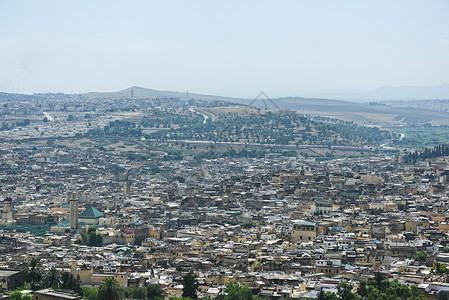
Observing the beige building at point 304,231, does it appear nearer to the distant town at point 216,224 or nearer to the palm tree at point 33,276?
the distant town at point 216,224

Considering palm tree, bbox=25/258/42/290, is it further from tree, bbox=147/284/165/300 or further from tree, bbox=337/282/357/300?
tree, bbox=337/282/357/300

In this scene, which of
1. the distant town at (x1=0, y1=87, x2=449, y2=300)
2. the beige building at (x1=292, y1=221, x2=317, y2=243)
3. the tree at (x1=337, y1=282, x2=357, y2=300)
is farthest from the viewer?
the beige building at (x1=292, y1=221, x2=317, y2=243)

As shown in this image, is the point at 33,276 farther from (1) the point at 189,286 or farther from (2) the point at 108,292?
(2) the point at 108,292

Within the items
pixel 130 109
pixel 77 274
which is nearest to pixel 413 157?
pixel 77 274

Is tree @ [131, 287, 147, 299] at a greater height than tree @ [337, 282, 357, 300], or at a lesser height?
lesser

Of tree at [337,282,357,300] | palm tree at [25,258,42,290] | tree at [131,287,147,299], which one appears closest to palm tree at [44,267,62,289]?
palm tree at [25,258,42,290]

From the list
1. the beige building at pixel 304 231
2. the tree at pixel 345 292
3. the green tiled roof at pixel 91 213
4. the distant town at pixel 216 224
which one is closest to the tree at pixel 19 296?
the distant town at pixel 216 224
